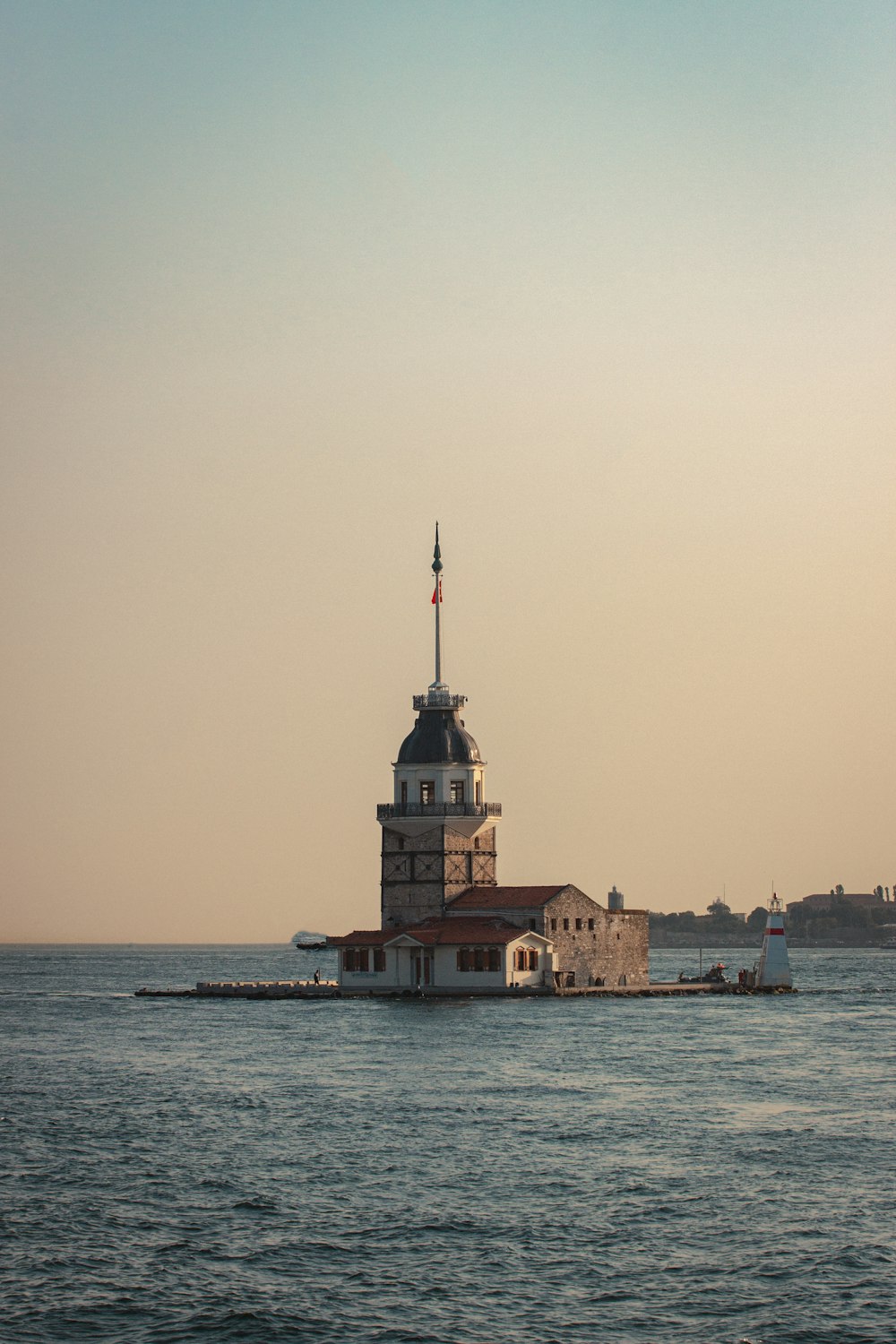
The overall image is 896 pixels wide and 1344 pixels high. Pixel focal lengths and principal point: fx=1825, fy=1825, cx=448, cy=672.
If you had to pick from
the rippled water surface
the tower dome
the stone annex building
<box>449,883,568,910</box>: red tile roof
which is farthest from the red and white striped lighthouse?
the rippled water surface

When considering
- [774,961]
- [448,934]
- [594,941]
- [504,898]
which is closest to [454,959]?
[448,934]

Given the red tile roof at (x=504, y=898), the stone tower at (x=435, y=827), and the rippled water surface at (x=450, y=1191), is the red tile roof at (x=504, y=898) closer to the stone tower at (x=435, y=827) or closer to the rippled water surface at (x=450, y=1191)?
the stone tower at (x=435, y=827)

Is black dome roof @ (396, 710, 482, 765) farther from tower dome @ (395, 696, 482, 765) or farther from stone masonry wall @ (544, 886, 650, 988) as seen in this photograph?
stone masonry wall @ (544, 886, 650, 988)

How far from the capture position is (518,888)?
104 m

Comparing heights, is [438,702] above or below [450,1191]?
above

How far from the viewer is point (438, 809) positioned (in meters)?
104

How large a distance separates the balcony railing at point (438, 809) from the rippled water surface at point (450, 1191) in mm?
29431

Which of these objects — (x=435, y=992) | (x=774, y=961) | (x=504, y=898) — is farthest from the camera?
(x=774, y=961)

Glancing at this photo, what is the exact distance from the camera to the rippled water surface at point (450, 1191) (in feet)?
100

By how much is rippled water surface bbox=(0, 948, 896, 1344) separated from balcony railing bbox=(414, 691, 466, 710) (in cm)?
3472

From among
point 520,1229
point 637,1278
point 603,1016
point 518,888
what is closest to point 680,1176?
point 520,1229

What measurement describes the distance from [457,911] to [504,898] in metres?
2.76

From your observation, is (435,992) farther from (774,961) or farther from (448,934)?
(774,961)

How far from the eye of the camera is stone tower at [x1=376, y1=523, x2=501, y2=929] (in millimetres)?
104250
